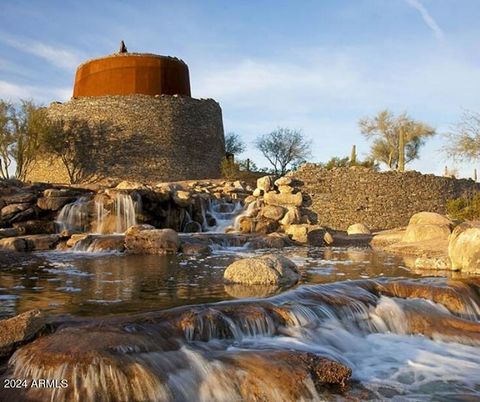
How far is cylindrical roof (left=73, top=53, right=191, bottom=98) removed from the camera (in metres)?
32.6

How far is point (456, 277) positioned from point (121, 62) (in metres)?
28.5

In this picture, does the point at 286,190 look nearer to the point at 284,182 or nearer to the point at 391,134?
the point at 284,182

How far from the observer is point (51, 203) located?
18016 millimetres

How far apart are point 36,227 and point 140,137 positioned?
15079mm

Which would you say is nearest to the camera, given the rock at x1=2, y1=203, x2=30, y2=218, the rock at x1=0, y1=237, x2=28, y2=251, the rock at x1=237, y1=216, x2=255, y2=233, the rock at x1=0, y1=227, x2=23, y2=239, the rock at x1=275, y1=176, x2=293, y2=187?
the rock at x1=0, y1=237, x2=28, y2=251

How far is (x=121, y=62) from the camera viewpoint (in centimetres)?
3297

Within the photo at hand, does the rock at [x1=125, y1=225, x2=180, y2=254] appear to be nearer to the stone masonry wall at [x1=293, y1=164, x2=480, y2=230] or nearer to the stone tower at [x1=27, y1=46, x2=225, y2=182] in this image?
the stone masonry wall at [x1=293, y1=164, x2=480, y2=230]

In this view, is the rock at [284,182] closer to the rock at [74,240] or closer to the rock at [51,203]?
the rock at [51,203]

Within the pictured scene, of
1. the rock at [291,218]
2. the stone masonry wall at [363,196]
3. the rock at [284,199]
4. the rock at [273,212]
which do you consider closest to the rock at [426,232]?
the rock at [291,218]

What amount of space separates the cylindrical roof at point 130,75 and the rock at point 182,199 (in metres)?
14.2

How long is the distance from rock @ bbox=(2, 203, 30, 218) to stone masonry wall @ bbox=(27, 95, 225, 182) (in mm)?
12987

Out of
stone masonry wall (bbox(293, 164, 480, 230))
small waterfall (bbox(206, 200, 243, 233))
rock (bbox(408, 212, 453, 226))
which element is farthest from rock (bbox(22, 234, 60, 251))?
stone masonry wall (bbox(293, 164, 480, 230))

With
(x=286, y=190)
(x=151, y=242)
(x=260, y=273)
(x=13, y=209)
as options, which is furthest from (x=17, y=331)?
(x=286, y=190)

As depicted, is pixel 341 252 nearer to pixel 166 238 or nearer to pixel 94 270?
pixel 166 238
